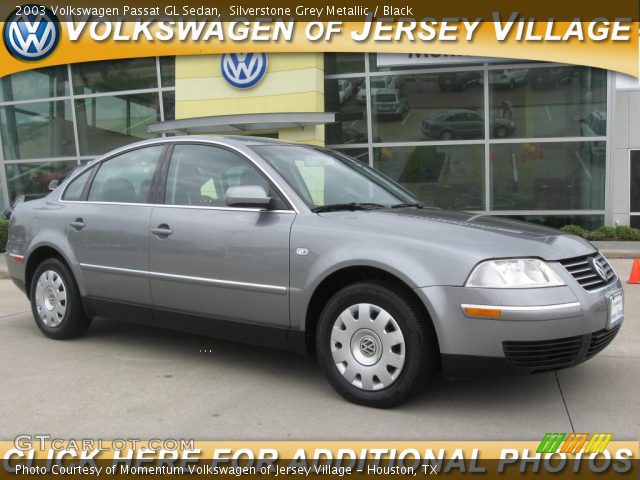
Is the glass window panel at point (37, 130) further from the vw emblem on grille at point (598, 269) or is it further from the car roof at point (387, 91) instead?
the vw emblem on grille at point (598, 269)

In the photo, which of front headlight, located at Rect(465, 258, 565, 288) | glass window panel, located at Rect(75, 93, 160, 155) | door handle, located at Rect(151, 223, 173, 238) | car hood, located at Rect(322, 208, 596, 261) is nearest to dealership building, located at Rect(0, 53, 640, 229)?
glass window panel, located at Rect(75, 93, 160, 155)

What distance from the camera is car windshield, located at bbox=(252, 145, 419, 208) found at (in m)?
4.43

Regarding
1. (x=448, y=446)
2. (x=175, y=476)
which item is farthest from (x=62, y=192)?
(x=448, y=446)

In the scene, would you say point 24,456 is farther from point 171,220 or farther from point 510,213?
point 510,213

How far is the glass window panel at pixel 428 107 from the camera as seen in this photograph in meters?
15.5

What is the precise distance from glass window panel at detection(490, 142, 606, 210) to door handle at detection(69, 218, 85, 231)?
39.2 feet

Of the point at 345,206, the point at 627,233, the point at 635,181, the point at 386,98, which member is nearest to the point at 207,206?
the point at 345,206

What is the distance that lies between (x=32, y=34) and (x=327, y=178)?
49.2ft

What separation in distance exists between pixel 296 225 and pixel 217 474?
161 centimetres

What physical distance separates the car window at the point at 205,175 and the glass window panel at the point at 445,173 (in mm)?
11282

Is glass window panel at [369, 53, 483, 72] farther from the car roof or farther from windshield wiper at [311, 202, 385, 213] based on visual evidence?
windshield wiper at [311, 202, 385, 213]

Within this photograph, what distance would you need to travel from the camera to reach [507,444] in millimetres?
3363

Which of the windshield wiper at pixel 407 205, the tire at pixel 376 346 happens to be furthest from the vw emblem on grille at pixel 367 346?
the windshield wiper at pixel 407 205

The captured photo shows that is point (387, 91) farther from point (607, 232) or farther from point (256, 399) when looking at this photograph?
point (256, 399)
